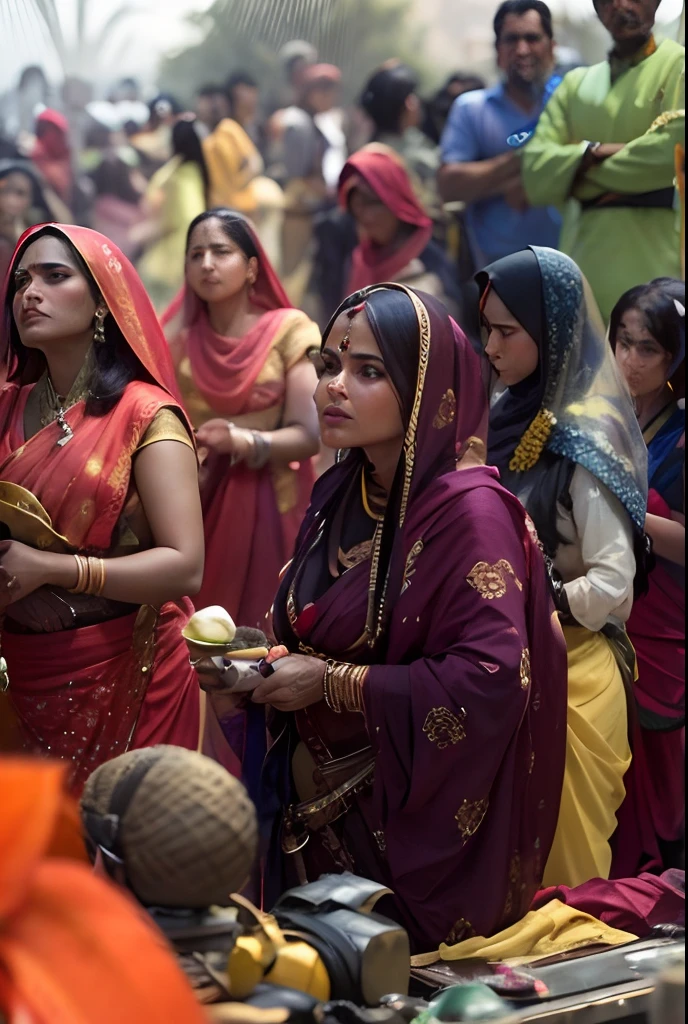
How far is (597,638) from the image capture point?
311cm

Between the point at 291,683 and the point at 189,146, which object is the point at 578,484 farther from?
the point at 189,146

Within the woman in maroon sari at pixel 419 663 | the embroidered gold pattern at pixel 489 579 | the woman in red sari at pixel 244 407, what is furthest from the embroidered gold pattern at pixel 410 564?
the woman in red sari at pixel 244 407

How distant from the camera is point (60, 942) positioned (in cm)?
134

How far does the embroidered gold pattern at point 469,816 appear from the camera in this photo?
245 cm

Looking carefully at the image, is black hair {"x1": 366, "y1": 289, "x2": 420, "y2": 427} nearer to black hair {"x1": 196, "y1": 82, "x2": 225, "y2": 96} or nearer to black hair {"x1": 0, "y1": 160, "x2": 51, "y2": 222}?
black hair {"x1": 0, "y1": 160, "x2": 51, "y2": 222}

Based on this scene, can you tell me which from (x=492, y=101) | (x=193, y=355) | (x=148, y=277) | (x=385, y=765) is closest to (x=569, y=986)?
(x=385, y=765)

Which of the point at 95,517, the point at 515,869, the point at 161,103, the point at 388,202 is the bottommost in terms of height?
the point at 515,869

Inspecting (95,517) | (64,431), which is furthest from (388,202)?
(95,517)

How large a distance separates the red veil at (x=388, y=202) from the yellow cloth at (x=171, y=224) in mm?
1871

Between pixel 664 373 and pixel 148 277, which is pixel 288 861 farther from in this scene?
pixel 148 277

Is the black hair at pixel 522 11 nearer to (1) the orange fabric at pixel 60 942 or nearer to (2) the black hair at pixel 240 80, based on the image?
(2) the black hair at pixel 240 80

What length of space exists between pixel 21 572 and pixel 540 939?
1.14m

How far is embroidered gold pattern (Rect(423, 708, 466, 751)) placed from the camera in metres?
2.40

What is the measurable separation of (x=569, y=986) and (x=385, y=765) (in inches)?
18.2
